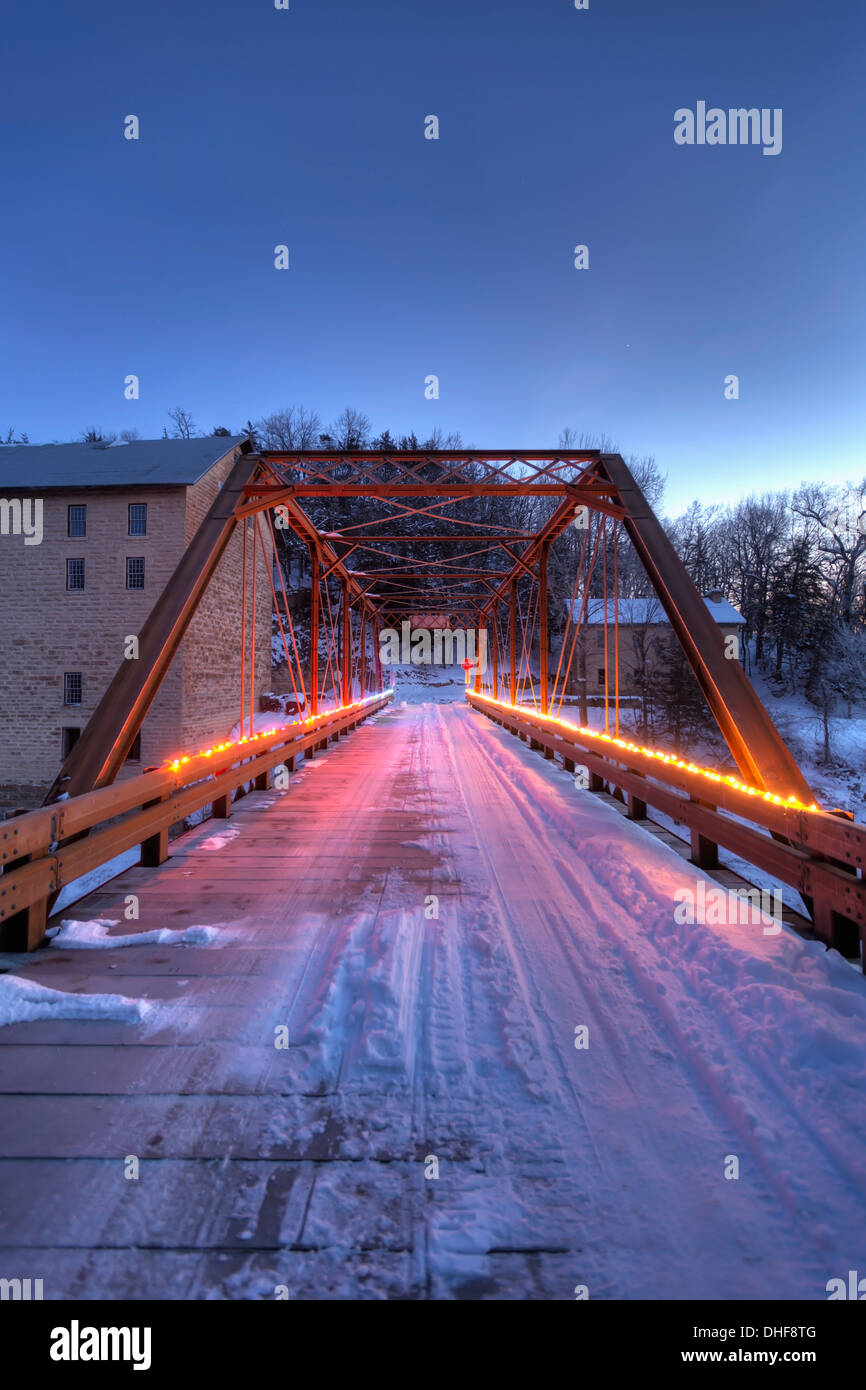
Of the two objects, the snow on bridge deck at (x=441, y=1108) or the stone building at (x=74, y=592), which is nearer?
the snow on bridge deck at (x=441, y=1108)

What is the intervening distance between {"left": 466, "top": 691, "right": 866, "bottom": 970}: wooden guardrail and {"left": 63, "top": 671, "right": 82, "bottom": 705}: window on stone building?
1789 cm

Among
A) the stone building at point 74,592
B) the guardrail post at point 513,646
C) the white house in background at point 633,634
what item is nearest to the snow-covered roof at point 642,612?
the white house in background at point 633,634

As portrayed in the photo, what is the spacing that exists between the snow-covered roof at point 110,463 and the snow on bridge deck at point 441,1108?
18203mm

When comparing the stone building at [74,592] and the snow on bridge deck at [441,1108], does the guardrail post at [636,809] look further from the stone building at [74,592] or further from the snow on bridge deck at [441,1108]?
the stone building at [74,592]

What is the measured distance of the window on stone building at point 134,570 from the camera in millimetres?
18500

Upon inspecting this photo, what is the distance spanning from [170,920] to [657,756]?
4000 mm

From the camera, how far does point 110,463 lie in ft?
64.6

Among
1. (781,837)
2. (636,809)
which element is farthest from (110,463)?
(781,837)

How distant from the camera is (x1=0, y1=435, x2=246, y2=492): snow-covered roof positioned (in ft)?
61.0

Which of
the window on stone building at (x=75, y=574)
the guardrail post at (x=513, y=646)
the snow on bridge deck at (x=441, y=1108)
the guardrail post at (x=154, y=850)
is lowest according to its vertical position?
the snow on bridge deck at (x=441, y=1108)

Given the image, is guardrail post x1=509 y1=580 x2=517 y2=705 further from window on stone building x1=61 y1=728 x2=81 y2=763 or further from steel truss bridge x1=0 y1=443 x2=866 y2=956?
window on stone building x1=61 y1=728 x2=81 y2=763

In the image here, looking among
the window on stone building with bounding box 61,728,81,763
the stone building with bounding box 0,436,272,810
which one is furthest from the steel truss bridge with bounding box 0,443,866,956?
the window on stone building with bounding box 61,728,81,763
